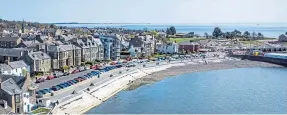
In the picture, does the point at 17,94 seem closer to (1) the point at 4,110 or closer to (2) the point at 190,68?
(1) the point at 4,110

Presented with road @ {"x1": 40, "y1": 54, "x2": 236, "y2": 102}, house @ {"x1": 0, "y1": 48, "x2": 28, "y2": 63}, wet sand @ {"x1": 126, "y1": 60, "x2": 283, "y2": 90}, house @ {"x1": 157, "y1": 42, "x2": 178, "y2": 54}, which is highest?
house @ {"x1": 0, "y1": 48, "x2": 28, "y2": 63}

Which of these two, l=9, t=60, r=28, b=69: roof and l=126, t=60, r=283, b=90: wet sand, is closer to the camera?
l=9, t=60, r=28, b=69: roof

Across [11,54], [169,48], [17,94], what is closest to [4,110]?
[17,94]

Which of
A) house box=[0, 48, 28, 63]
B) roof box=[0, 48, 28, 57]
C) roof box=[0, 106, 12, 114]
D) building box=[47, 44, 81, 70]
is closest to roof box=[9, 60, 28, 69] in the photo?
house box=[0, 48, 28, 63]

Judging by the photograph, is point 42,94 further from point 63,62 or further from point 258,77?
point 258,77

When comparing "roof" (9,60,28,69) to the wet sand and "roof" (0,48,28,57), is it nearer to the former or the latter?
"roof" (0,48,28,57)
